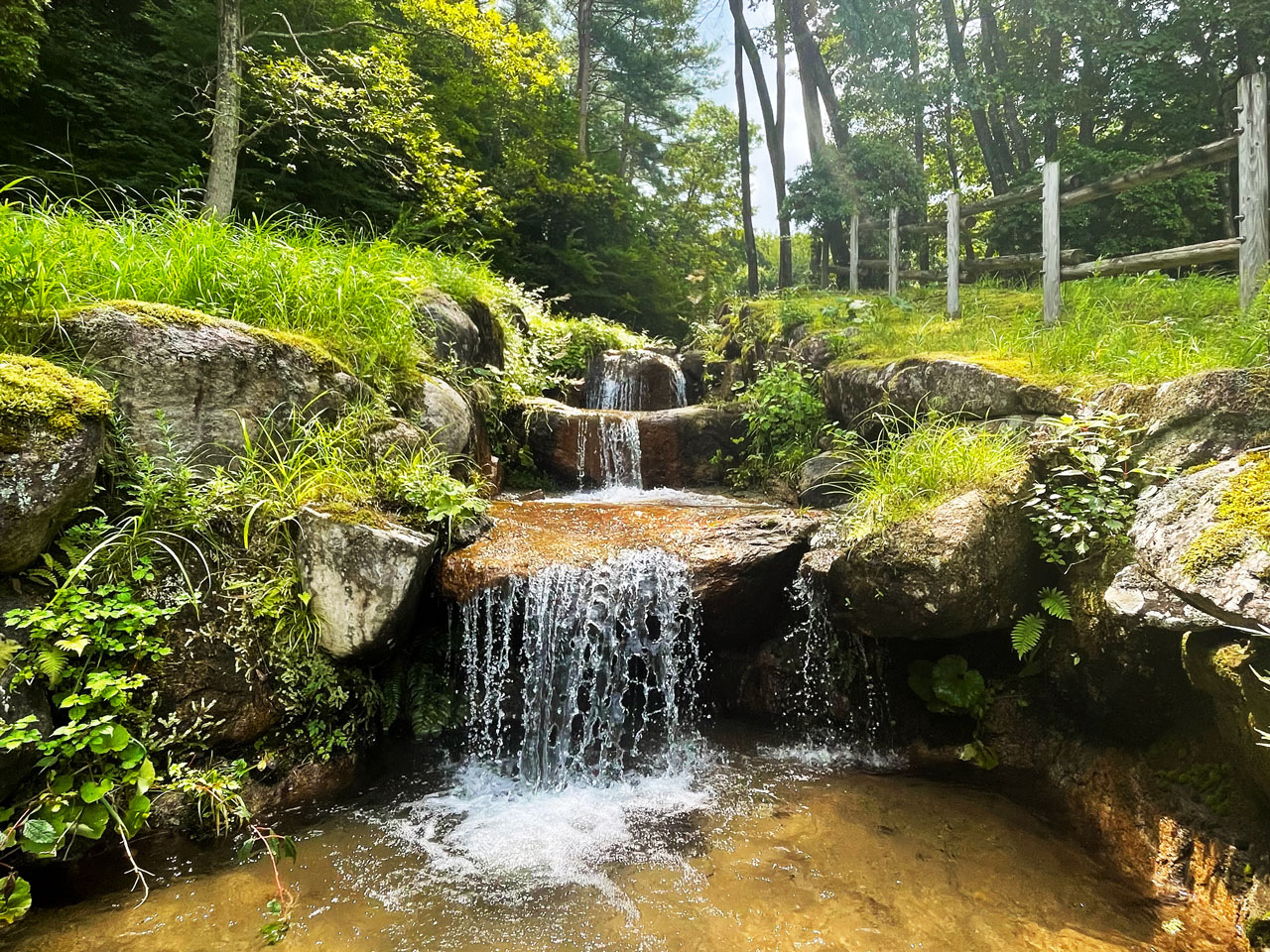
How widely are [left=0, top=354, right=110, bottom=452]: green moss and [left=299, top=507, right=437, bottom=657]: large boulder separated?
43.6 inches

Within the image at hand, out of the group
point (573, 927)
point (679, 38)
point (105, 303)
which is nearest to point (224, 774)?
point (573, 927)

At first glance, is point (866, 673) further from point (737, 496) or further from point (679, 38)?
point (679, 38)

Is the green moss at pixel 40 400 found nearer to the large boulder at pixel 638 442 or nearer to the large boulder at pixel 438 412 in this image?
the large boulder at pixel 438 412

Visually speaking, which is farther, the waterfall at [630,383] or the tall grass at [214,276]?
the waterfall at [630,383]

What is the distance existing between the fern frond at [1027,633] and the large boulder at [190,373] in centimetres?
451

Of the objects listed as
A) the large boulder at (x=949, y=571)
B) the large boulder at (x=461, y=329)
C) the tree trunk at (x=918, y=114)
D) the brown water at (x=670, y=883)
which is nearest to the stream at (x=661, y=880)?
the brown water at (x=670, y=883)

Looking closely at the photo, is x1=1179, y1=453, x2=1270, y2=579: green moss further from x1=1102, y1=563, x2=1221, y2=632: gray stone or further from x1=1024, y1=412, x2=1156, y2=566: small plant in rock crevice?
x1=1024, y1=412, x2=1156, y2=566: small plant in rock crevice

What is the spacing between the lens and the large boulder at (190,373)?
3.54m

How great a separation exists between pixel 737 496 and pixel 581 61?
13.2 meters

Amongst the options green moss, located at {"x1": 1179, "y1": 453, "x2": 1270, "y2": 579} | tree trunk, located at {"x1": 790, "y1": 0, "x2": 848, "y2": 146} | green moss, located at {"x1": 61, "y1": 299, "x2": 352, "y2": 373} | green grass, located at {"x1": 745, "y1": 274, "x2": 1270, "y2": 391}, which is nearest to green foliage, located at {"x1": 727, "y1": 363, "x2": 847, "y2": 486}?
green grass, located at {"x1": 745, "y1": 274, "x2": 1270, "y2": 391}

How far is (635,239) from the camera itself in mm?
15453

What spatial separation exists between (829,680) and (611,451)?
406 centimetres

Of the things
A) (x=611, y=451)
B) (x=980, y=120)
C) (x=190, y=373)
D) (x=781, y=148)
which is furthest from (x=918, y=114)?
(x=190, y=373)

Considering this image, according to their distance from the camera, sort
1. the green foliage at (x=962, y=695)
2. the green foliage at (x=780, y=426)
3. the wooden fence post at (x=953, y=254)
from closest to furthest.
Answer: the green foliage at (x=962, y=695) < the green foliage at (x=780, y=426) < the wooden fence post at (x=953, y=254)
